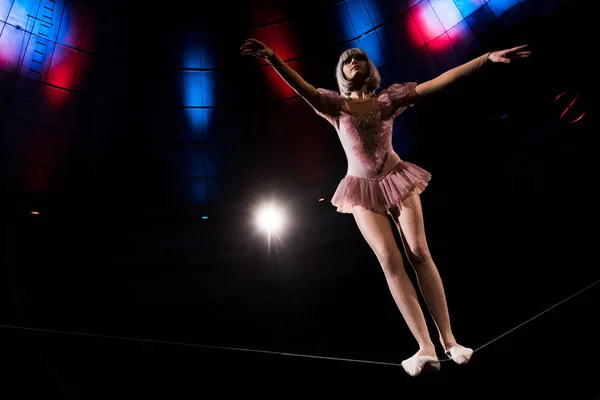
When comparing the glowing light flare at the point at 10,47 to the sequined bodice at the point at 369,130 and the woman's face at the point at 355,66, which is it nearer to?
the woman's face at the point at 355,66

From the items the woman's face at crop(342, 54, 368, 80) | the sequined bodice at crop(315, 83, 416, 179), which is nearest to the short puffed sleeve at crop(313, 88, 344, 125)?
the sequined bodice at crop(315, 83, 416, 179)

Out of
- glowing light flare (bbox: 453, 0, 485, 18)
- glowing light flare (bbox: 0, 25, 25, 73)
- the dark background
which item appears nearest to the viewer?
the dark background

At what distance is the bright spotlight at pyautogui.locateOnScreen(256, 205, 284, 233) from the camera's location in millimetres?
5312

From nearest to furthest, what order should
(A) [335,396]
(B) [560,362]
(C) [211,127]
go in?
1. (B) [560,362]
2. (A) [335,396]
3. (C) [211,127]

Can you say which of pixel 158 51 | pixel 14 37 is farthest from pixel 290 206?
pixel 14 37

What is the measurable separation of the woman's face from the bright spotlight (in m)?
3.13

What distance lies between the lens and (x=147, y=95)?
17.1 ft

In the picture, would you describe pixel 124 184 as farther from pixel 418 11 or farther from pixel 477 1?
pixel 477 1

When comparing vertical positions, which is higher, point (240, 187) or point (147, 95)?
point (147, 95)

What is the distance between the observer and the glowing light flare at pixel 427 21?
185 inches

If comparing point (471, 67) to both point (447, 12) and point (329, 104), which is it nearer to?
point (329, 104)

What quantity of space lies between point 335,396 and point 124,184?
11.7 ft

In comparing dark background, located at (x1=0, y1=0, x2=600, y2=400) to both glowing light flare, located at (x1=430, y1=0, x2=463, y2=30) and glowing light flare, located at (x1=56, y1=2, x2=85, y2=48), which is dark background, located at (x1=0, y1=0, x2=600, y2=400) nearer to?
glowing light flare, located at (x1=56, y1=2, x2=85, y2=48)

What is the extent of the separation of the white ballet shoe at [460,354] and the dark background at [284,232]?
68.5 inches
